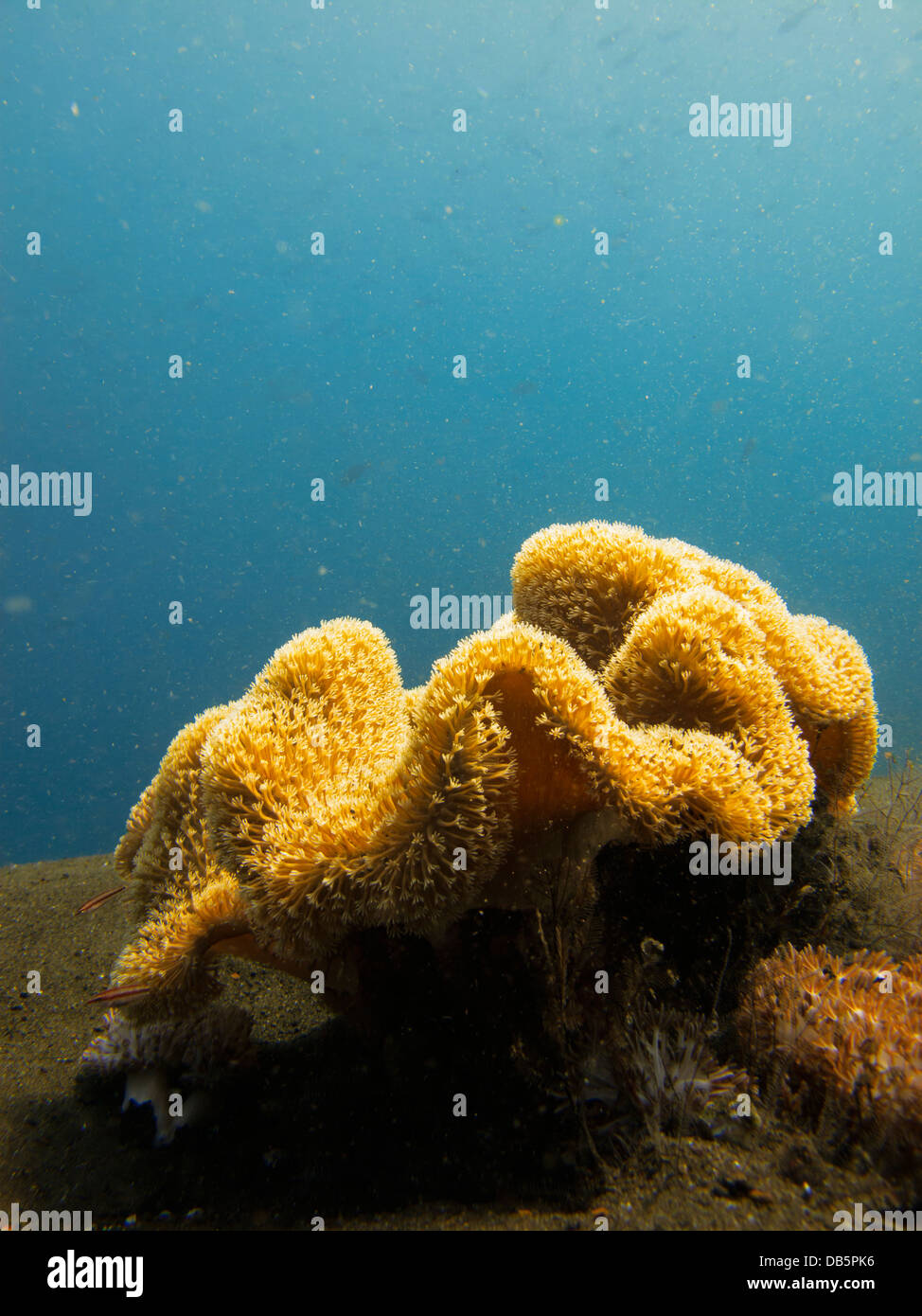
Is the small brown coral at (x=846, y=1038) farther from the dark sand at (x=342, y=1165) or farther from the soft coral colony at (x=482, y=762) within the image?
the soft coral colony at (x=482, y=762)

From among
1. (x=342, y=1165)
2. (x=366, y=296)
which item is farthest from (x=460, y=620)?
(x=366, y=296)

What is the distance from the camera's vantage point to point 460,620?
12008 mm

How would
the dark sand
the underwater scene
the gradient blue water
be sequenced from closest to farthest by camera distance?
the dark sand → the underwater scene → the gradient blue water

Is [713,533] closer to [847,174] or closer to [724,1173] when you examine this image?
[847,174]

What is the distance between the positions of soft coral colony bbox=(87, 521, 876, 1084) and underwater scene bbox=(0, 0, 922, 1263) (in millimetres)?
16

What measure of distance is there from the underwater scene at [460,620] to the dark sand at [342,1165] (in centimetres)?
1

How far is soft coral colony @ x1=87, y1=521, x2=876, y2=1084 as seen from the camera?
5.32ft

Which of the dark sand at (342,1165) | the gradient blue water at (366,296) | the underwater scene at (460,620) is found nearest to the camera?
the dark sand at (342,1165)

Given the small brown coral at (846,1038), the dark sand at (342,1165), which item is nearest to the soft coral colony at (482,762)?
the dark sand at (342,1165)

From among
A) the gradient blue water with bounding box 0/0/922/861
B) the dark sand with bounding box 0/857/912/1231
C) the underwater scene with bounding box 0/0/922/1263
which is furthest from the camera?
the gradient blue water with bounding box 0/0/922/861

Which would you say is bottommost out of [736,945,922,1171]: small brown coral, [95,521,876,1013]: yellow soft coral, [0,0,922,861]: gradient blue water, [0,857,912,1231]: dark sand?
[0,857,912,1231]: dark sand

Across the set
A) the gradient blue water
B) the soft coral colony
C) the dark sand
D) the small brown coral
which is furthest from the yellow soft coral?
the gradient blue water

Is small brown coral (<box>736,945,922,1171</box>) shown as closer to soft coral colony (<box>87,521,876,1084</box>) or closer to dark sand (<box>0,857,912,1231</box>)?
dark sand (<box>0,857,912,1231</box>)

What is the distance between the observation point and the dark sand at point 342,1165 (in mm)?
1521
